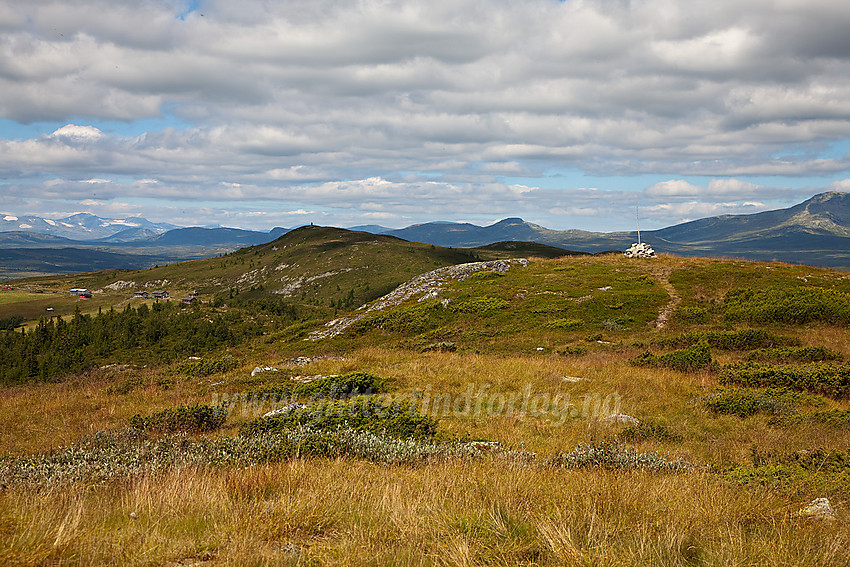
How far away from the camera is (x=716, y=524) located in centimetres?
526

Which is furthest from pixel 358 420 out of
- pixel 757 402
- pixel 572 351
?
pixel 572 351

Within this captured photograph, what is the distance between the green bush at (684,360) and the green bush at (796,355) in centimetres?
226

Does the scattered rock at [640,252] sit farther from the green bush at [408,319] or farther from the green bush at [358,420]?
the green bush at [358,420]

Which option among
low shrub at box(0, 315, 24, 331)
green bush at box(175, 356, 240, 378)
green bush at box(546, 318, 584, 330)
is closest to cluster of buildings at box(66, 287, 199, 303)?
low shrub at box(0, 315, 24, 331)

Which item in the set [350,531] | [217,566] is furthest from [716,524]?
[217,566]

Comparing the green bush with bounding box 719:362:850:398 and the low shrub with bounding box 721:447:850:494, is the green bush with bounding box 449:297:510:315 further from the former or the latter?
the low shrub with bounding box 721:447:850:494

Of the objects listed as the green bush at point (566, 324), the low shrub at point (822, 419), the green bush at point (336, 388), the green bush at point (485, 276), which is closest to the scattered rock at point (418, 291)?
the green bush at point (485, 276)

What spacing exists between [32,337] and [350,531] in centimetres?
6908

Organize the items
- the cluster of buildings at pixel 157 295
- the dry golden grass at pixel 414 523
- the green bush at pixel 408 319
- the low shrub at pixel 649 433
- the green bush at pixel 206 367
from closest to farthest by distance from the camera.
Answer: the dry golden grass at pixel 414 523 → the low shrub at pixel 649 433 → the green bush at pixel 206 367 → the green bush at pixel 408 319 → the cluster of buildings at pixel 157 295

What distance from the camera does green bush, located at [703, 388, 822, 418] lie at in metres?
11.5

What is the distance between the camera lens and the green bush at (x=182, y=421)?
11.5m

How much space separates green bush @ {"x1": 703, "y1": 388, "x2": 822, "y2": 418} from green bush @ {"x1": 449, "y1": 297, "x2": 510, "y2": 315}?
19.3 metres

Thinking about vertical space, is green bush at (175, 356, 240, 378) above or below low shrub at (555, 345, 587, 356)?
below

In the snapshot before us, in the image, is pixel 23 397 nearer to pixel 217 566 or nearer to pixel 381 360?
pixel 381 360
